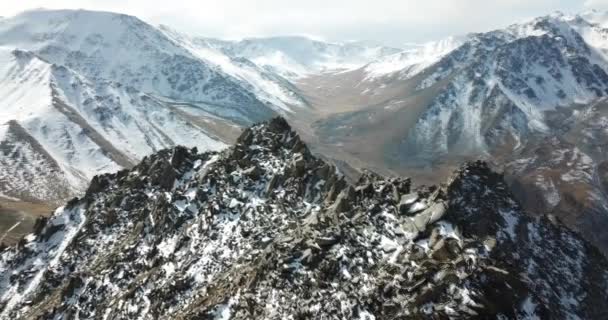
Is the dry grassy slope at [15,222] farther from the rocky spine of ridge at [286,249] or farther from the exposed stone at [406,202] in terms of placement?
the exposed stone at [406,202]

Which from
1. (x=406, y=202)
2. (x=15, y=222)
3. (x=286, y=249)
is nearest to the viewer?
(x=406, y=202)

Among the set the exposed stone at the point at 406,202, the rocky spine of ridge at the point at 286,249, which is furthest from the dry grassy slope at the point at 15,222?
the exposed stone at the point at 406,202

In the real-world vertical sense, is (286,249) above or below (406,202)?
below

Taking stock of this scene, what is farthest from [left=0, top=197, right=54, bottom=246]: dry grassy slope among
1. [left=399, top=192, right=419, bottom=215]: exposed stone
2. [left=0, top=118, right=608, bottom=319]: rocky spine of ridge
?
[left=399, top=192, right=419, bottom=215]: exposed stone

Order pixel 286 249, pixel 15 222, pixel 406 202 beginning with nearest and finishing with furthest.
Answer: pixel 406 202, pixel 286 249, pixel 15 222

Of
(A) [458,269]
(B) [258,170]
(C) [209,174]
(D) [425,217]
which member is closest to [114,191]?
(C) [209,174]

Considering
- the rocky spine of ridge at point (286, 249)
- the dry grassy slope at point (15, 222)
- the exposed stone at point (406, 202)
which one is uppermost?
→ the exposed stone at point (406, 202)

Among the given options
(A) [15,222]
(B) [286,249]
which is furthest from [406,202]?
(A) [15,222]

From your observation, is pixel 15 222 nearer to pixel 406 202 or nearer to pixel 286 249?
pixel 286 249
